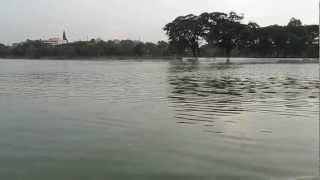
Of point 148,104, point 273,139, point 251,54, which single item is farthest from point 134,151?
point 251,54

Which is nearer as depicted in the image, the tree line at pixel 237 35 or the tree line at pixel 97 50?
the tree line at pixel 237 35

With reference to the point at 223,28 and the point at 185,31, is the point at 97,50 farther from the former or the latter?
the point at 223,28

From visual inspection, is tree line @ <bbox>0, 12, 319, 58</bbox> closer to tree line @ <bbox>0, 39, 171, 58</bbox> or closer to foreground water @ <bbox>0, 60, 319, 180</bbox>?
tree line @ <bbox>0, 39, 171, 58</bbox>

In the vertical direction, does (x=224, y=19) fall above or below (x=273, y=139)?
above

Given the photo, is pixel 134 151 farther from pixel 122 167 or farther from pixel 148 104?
pixel 148 104

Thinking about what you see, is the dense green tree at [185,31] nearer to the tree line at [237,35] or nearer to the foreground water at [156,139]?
the tree line at [237,35]

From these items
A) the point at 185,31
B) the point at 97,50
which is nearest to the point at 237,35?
the point at 185,31

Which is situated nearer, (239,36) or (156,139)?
(156,139)

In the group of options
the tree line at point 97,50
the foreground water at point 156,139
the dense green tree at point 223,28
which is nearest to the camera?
the foreground water at point 156,139

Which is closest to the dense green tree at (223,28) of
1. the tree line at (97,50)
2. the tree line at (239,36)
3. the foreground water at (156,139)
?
the tree line at (239,36)

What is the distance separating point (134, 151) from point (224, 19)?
306ft

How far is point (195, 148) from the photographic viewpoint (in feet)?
30.5

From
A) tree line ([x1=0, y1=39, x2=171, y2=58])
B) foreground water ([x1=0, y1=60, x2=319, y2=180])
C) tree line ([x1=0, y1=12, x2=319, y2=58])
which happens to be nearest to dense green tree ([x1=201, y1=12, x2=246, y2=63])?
tree line ([x1=0, y1=12, x2=319, y2=58])

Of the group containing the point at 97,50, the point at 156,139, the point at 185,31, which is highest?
the point at 185,31
